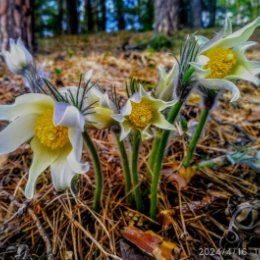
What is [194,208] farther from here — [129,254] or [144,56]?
[144,56]

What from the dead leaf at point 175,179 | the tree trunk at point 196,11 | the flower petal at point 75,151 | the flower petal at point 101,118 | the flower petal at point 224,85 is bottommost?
the dead leaf at point 175,179

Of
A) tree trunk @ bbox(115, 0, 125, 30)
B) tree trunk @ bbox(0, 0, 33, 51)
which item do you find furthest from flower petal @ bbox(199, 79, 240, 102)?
tree trunk @ bbox(115, 0, 125, 30)

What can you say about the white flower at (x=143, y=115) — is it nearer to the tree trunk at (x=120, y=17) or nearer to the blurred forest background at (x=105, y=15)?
the blurred forest background at (x=105, y=15)

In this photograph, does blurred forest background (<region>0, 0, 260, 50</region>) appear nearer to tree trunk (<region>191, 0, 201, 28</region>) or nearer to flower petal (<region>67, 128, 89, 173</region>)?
tree trunk (<region>191, 0, 201, 28</region>)

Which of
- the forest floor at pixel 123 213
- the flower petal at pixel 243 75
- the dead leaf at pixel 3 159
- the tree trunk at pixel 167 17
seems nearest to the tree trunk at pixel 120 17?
the tree trunk at pixel 167 17

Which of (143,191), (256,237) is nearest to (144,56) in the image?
(143,191)
